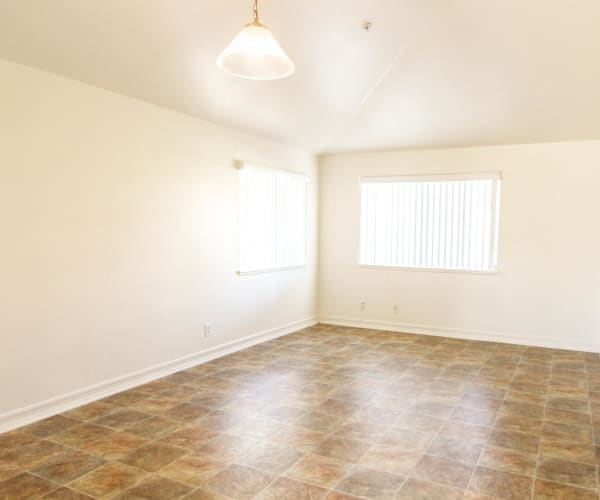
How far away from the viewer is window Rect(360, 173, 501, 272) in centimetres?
603

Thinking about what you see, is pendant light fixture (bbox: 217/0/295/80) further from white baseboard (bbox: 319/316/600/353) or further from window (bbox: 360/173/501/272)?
white baseboard (bbox: 319/316/600/353)

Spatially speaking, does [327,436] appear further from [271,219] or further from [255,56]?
[271,219]

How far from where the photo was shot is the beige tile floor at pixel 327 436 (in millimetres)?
2605

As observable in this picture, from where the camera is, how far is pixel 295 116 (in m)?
5.20

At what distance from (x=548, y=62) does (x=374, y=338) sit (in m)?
3.67

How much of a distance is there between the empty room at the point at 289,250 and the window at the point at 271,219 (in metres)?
0.04

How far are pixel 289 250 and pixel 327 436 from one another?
3.44 m


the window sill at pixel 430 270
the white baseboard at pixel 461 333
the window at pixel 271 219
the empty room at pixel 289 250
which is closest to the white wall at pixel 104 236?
the empty room at pixel 289 250

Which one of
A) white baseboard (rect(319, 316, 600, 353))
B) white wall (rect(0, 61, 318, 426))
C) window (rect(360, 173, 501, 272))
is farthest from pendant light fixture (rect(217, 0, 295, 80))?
white baseboard (rect(319, 316, 600, 353))

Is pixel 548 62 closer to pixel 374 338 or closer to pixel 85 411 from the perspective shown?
pixel 374 338

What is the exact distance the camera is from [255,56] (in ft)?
7.25

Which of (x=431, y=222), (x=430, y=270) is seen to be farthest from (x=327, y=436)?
(x=431, y=222)

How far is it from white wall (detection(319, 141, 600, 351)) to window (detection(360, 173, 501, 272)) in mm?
123

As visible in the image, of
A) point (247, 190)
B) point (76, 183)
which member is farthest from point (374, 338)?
point (76, 183)
